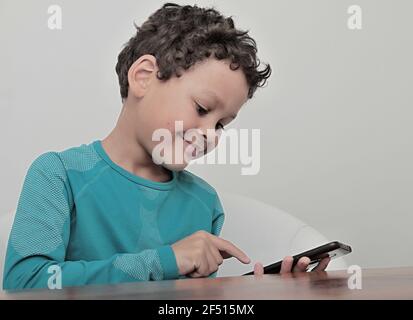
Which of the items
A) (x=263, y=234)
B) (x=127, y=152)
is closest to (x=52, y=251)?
(x=127, y=152)

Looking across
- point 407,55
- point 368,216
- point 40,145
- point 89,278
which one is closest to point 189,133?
point 89,278

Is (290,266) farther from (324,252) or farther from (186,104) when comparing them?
(186,104)

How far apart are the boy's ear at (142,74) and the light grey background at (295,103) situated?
0.35m

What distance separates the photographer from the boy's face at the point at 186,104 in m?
0.95

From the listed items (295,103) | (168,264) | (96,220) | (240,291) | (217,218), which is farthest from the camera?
(295,103)

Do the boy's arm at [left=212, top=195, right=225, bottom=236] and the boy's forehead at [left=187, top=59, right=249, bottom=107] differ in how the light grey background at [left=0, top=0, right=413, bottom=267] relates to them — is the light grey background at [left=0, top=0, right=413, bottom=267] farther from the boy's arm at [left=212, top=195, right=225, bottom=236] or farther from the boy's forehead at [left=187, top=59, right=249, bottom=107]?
the boy's forehead at [left=187, top=59, right=249, bottom=107]

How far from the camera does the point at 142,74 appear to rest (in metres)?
1.02

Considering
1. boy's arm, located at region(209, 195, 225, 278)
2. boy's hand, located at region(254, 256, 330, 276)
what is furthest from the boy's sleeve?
boy's arm, located at region(209, 195, 225, 278)

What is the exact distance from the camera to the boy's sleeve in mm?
777

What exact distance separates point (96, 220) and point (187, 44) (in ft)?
0.98

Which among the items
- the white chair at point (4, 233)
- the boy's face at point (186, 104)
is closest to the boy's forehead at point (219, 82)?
the boy's face at point (186, 104)

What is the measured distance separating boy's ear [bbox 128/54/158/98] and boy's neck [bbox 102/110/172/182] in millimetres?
50

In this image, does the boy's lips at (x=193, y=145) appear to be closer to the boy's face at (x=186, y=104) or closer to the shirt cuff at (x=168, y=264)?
the boy's face at (x=186, y=104)
